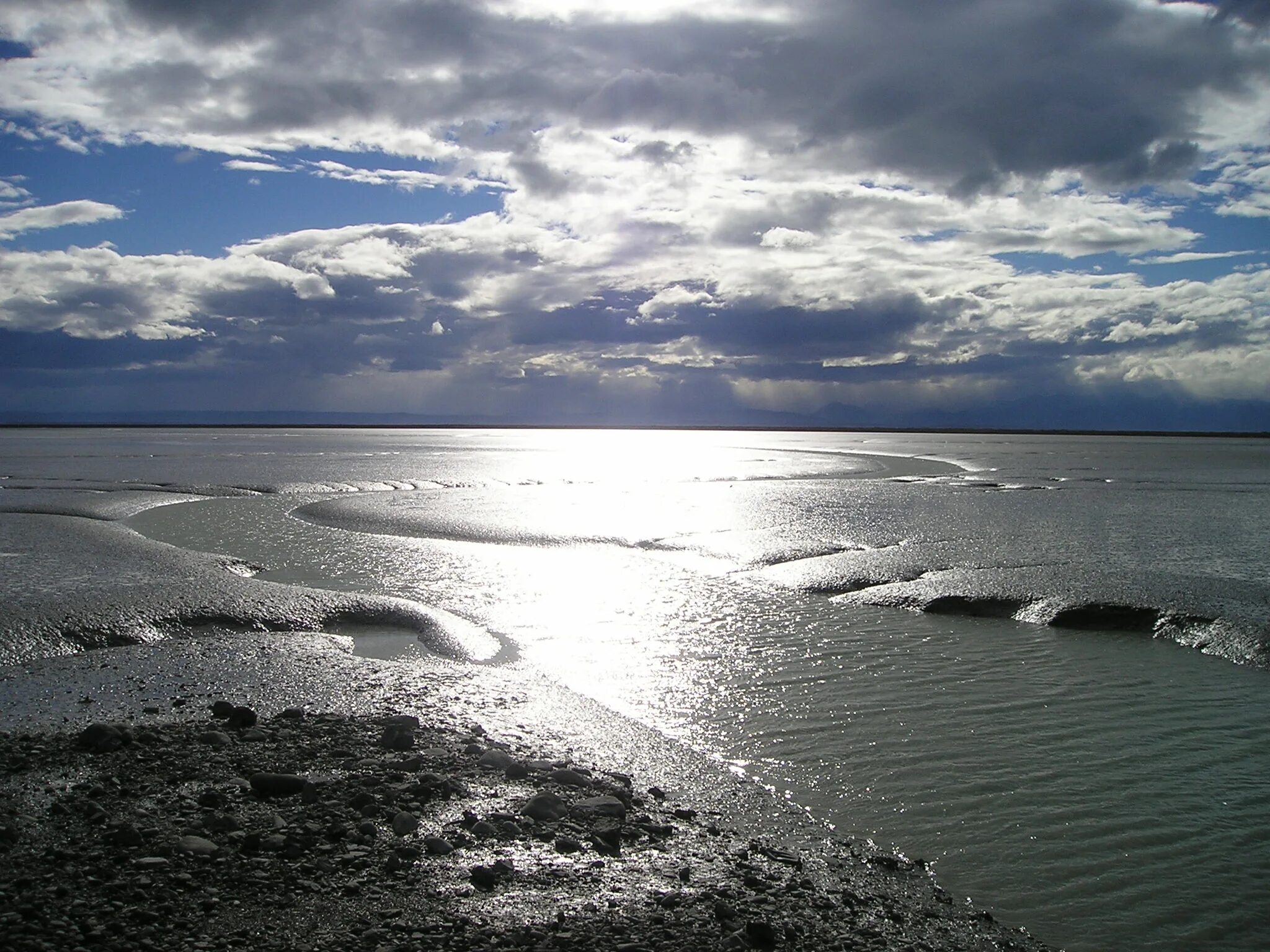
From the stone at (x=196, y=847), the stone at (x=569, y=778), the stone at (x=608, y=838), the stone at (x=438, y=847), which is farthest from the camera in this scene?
the stone at (x=569, y=778)

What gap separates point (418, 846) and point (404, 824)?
26cm

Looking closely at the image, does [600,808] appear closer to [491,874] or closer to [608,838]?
[608,838]

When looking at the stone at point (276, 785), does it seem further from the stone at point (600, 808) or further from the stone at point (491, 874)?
the stone at point (600, 808)

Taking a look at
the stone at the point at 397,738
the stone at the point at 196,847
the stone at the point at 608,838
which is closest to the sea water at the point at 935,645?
the stone at the point at 608,838

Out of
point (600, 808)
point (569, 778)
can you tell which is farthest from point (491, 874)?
point (569, 778)

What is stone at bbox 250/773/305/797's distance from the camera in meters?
5.99

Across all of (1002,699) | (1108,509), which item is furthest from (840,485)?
(1002,699)

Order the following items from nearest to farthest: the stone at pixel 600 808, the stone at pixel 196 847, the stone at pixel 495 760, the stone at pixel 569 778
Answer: the stone at pixel 196 847 → the stone at pixel 600 808 → the stone at pixel 569 778 → the stone at pixel 495 760

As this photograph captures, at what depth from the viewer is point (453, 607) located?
12.6 metres

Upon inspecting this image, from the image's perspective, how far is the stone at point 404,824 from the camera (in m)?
5.53

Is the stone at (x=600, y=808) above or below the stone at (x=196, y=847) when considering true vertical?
below

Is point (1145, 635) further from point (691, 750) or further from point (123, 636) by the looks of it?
point (123, 636)

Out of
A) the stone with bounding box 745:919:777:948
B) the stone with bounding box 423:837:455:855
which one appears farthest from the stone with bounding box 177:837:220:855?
the stone with bounding box 745:919:777:948

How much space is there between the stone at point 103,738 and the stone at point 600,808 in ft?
11.2
